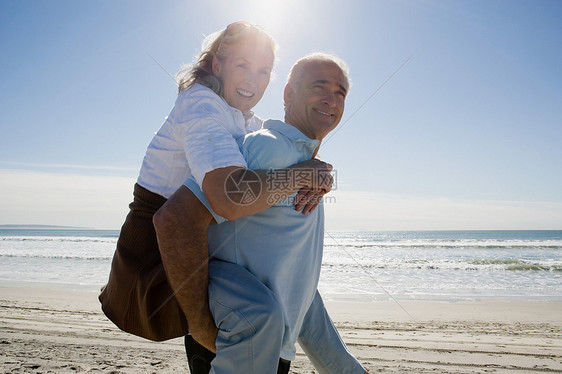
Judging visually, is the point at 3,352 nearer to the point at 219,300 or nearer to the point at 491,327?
the point at 219,300

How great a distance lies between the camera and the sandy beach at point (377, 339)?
13.1ft

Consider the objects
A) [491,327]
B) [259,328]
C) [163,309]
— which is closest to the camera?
[259,328]

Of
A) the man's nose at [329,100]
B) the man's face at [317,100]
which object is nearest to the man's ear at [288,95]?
the man's face at [317,100]

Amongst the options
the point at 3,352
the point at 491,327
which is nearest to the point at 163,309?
the point at 3,352

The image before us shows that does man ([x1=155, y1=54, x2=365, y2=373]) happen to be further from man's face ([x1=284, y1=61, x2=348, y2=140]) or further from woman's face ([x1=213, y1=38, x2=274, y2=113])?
woman's face ([x1=213, y1=38, x2=274, y2=113])

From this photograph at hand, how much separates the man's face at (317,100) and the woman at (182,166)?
0.26 m

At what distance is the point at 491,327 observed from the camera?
6.75 meters

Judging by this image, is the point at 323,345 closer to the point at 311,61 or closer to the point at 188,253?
the point at 188,253

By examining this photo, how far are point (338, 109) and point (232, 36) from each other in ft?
2.06

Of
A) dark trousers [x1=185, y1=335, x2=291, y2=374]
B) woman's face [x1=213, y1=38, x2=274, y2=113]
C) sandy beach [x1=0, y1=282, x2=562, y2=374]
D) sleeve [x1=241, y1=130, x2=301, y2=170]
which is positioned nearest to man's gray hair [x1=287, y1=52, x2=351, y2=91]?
woman's face [x1=213, y1=38, x2=274, y2=113]

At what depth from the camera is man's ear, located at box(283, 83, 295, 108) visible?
1.83m

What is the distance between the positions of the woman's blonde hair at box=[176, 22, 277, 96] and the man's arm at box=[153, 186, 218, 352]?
2.39 feet

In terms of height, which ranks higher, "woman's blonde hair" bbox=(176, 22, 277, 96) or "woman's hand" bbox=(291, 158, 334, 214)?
"woman's blonde hair" bbox=(176, 22, 277, 96)

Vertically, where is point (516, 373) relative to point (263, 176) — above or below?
below
